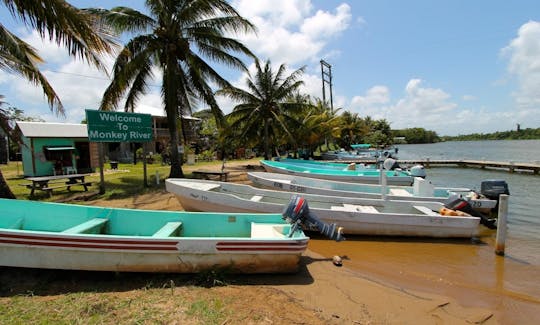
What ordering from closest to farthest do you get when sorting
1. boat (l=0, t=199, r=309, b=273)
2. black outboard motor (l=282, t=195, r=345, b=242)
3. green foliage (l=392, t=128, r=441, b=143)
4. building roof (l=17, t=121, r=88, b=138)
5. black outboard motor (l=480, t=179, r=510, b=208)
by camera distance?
boat (l=0, t=199, r=309, b=273) < black outboard motor (l=282, t=195, r=345, b=242) < black outboard motor (l=480, t=179, r=510, b=208) < building roof (l=17, t=121, r=88, b=138) < green foliage (l=392, t=128, r=441, b=143)

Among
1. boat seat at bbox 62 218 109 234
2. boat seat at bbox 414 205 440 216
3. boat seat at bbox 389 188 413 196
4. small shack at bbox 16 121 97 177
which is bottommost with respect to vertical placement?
boat seat at bbox 414 205 440 216

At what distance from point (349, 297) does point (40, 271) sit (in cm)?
476

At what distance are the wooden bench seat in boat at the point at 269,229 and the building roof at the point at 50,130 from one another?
50.0 ft

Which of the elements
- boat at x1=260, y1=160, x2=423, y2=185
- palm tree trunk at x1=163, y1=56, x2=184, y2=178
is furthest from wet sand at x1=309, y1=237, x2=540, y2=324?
palm tree trunk at x1=163, y1=56, x2=184, y2=178

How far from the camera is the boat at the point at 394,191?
8.22 m

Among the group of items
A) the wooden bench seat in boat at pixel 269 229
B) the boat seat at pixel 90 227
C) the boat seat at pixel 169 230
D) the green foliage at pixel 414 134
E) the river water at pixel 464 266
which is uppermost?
the green foliage at pixel 414 134

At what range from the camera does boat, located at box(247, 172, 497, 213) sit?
8.22 meters

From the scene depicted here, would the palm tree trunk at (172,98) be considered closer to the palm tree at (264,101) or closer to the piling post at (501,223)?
the palm tree at (264,101)

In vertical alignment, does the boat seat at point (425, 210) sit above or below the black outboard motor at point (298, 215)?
below

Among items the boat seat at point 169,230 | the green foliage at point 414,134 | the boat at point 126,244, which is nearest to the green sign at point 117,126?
the boat at point 126,244

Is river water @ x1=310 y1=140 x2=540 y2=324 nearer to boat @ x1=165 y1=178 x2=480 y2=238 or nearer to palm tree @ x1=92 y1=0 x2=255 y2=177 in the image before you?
boat @ x1=165 y1=178 x2=480 y2=238

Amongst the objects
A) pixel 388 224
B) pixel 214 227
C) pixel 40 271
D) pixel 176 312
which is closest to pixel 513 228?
pixel 388 224

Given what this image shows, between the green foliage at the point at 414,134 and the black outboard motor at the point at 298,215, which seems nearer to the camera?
the black outboard motor at the point at 298,215

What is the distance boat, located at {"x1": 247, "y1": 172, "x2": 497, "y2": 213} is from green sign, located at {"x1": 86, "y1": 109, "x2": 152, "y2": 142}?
14.7 ft
